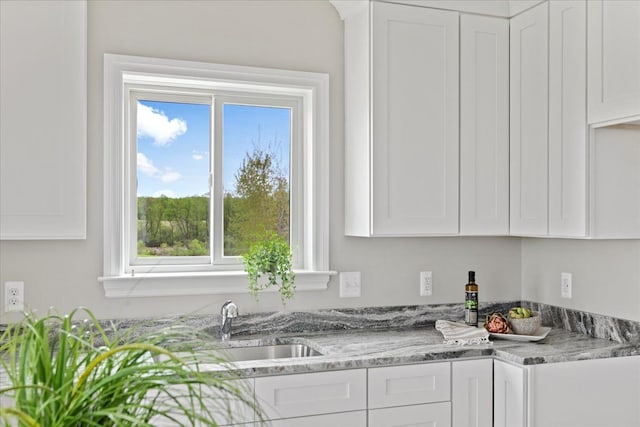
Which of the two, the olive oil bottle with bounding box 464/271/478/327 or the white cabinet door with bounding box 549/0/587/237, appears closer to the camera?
the white cabinet door with bounding box 549/0/587/237

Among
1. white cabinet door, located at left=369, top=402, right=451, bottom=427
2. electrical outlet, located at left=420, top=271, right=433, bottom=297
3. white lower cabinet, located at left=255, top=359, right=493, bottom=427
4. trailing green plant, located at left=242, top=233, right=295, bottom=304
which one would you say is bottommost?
white cabinet door, located at left=369, top=402, right=451, bottom=427

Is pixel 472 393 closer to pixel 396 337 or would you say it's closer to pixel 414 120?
pixel 396 337

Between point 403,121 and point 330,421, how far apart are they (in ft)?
4.20

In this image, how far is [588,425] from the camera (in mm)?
2596

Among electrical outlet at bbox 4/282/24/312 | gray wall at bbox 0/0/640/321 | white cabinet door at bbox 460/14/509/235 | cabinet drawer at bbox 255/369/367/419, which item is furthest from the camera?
white cabinet door at bbox 460/14/509/235

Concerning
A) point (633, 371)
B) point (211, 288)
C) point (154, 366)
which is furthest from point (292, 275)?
point (154, 366)

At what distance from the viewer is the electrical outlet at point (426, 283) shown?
319 centimetres

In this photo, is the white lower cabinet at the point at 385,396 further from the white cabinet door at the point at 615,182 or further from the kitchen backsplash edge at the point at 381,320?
the white cabinet door at the point at 615,182

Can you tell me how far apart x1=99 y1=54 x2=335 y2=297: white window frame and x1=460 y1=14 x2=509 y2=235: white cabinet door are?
624 millimetres

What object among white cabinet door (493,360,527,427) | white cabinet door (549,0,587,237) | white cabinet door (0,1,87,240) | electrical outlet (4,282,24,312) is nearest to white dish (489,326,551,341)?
white cabinet door (493,360,527,427)

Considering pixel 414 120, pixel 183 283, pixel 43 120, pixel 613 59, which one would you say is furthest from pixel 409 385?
pixel 43 120

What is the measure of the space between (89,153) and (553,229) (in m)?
1.93

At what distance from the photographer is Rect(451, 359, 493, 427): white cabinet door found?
2607 millimetres

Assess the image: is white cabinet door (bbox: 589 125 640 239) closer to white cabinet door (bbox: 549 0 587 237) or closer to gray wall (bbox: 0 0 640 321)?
white cabinet door (bbox: 549 0 587 237)
